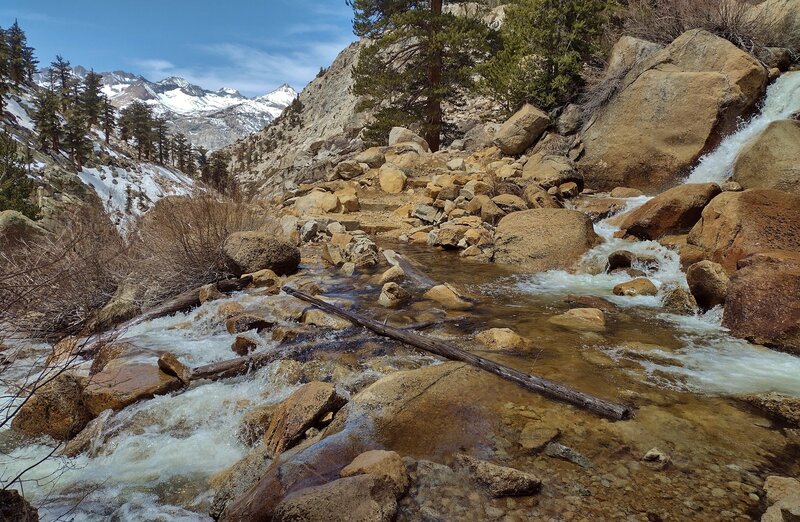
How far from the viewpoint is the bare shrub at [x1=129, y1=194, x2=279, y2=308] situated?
6953 millimetres

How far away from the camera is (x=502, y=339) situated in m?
4.51

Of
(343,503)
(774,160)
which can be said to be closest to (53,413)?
(343,503)

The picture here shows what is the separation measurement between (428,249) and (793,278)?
6.06m

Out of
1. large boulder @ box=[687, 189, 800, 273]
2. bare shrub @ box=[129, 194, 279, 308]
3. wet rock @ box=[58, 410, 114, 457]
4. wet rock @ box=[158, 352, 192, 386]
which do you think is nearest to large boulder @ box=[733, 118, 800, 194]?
large boulder @ box=[687, 189, 800, 273]

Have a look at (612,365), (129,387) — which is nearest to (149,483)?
(129,387)

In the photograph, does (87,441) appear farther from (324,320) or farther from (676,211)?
(676,211)

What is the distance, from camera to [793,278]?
431 centimetres

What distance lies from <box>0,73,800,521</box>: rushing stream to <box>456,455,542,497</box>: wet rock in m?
1.45

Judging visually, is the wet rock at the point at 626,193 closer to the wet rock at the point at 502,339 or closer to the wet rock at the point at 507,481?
the wet rock at the point at 502,339

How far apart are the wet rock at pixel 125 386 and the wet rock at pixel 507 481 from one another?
3.00 m

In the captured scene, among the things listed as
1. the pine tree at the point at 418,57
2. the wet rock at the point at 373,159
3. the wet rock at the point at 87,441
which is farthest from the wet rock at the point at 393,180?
the wet rock at the point at 87,441

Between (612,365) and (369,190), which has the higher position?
(369,190)

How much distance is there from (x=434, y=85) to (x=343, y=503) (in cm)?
1626

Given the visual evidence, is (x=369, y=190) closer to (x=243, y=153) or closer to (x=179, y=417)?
(x=179, y=417)
